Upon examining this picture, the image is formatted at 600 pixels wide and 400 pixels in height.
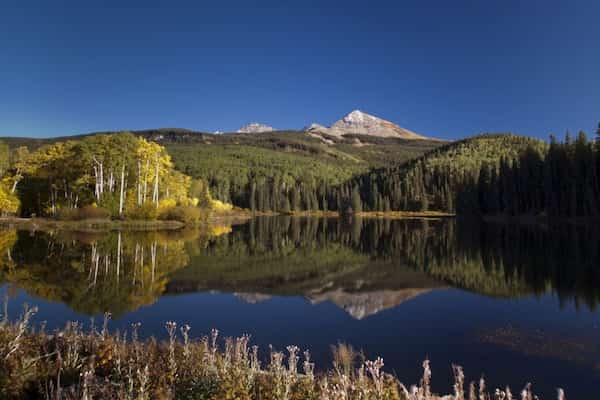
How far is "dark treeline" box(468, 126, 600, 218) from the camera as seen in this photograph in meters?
76.3

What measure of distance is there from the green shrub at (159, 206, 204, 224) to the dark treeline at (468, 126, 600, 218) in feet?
225

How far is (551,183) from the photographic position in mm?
85000

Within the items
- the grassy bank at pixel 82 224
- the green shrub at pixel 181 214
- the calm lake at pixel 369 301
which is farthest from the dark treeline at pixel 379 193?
the calm lake at pixel 369 301

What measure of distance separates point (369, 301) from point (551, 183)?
83.7 meters

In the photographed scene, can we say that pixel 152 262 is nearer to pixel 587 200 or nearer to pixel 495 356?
pixel 495 356

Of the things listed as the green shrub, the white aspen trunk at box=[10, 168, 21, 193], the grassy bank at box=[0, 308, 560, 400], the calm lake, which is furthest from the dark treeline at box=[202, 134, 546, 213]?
the grassy bank at box=[0, 308, 560, 400]

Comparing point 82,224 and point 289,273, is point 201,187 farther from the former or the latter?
point 289,273

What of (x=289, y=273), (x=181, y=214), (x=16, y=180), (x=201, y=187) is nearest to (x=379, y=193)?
(x=201, y=187)

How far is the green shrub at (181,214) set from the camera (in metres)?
61.0

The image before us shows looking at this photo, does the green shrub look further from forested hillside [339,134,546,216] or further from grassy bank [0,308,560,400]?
forested hillside [339,134,546,216]

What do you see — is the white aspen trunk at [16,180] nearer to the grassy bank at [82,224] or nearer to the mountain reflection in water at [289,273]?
the grassy bank at [82,224]

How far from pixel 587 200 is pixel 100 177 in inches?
3269

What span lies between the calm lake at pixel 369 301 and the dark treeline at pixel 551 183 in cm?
5454

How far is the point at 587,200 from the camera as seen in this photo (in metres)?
74.4
